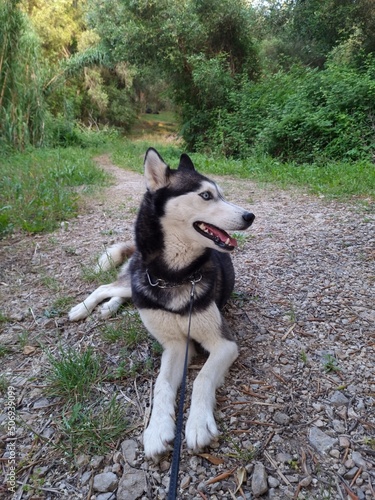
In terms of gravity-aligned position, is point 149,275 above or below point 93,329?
above

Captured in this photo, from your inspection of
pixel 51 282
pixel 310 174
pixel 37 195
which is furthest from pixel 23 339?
pixel 310 174

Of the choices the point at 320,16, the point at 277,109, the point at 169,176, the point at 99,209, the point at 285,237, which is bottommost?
the point at 99,209

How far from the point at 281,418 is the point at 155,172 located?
1.54 meters

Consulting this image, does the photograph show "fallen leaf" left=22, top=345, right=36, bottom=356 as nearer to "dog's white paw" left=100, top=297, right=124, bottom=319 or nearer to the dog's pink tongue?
"dog's white paw" left=100, top=297, right=124, bottom=319

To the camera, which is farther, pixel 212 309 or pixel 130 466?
pixel 212 309

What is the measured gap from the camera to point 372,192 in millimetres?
4934

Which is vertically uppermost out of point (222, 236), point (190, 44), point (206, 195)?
point (190, 44)

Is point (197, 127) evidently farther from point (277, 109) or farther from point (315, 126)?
point (315, 126)

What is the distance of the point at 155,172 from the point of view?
81.4 inches

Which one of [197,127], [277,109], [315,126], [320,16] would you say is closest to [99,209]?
[315,126]

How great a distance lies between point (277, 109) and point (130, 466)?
9.53 m

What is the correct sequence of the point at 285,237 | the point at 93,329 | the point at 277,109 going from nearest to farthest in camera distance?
the point at 93,329 → the point at 285,237 → the point at 277,109

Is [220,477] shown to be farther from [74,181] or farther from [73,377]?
[74,181]

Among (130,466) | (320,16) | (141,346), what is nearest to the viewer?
(130,466)
